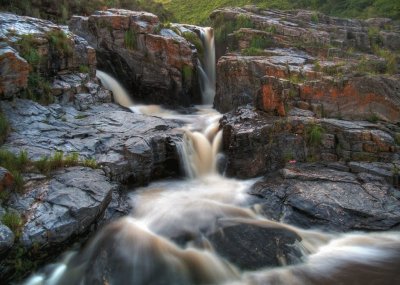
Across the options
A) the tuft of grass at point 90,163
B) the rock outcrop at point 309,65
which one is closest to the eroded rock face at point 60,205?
the tuft of grass at point 90,163

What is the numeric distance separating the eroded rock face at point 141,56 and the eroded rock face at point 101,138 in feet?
15.9

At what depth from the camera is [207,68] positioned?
59.3ft

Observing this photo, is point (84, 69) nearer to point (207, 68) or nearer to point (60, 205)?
point (207, 68)

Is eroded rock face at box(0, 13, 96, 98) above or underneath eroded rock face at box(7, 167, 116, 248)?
above

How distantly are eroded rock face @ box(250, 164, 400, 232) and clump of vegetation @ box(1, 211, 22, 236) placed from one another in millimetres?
4907

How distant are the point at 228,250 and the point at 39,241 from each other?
3.29 m

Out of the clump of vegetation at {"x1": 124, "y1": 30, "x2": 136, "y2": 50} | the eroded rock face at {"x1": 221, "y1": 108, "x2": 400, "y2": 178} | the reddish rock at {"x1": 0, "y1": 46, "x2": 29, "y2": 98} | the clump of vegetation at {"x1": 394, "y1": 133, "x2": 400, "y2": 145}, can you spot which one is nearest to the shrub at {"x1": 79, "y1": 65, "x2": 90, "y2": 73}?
the clump of vegetation at {"x1": 124, "y1": 30, "x2": 136, "y2": 50}

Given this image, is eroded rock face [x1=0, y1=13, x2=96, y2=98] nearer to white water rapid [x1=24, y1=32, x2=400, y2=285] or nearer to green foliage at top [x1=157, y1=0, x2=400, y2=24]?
white water rapid [x1=24, y1=32, x2=400, y2=285]

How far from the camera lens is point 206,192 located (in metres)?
9.43

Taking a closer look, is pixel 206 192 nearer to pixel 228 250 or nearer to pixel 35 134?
pixel 228 250

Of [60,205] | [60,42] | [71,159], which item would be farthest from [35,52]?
[60,205]

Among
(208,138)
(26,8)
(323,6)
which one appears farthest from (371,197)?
(323,6)

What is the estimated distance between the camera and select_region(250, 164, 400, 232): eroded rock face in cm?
767

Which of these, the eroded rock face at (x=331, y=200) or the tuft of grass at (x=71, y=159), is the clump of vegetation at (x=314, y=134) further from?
the tuft of grass at (x=71, y=159)
